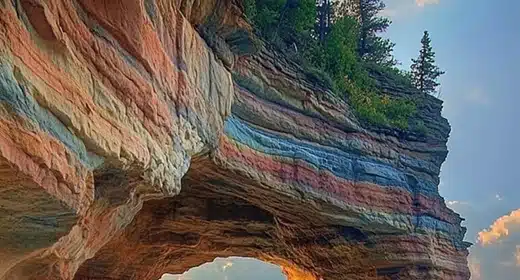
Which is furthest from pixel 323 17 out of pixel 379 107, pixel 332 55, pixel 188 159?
pixel 188 159

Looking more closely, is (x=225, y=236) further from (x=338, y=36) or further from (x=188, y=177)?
(x=338, y=36)

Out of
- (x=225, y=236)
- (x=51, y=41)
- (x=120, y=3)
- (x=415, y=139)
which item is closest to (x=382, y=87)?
(x=415, y=139)

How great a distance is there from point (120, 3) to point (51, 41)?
1240mm

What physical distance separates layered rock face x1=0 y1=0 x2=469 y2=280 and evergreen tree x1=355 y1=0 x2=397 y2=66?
1.75 meters

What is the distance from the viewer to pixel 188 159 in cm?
830

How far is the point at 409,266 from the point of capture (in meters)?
13.5

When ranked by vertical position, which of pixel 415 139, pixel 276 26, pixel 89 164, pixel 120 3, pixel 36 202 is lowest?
pixel 36 202

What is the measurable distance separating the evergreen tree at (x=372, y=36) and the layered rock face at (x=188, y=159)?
5.74 ft

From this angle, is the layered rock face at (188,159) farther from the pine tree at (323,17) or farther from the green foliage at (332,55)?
the pine tree at (323,17)

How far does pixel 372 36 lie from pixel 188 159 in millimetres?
10372

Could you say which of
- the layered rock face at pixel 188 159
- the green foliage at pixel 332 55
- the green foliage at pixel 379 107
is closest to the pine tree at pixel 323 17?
the green foliage at pixel 332 55

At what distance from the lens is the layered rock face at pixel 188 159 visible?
5156 millimetres

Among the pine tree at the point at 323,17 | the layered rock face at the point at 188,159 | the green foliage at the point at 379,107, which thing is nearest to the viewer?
the layered rock face at the point at 188,159

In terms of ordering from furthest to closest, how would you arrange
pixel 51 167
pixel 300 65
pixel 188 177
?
pixel 300 65
pixel 188 177
pixel 51 167
